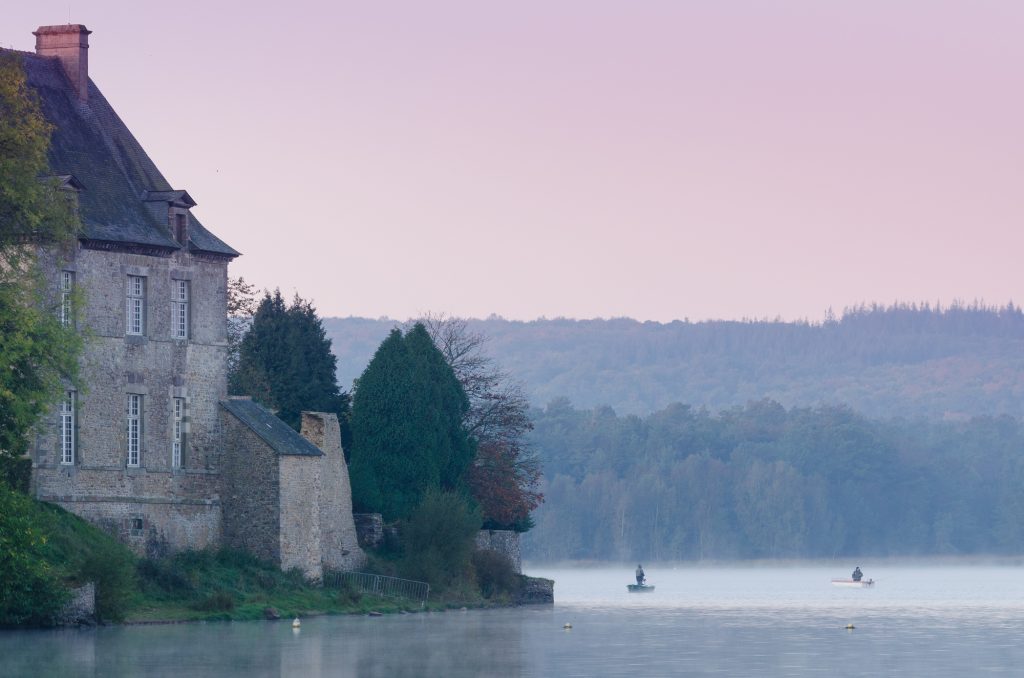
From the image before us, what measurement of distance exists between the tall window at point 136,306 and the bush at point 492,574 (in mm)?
14980

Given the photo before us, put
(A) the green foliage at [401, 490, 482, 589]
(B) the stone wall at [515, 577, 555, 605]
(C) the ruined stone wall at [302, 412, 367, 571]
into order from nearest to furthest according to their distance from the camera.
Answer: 1. (C) the ruined stone wall at [302, 412, 367, 571]
2. (A) the green foliage at [401, 490, 482, 589]
3. (B) the stone wall at [515, 577, 555, 605]

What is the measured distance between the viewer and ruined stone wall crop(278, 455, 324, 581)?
63219 mm

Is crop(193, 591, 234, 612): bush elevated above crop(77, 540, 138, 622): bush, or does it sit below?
below

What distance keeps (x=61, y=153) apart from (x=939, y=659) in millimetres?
31675

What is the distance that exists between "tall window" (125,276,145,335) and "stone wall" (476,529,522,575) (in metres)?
17.0

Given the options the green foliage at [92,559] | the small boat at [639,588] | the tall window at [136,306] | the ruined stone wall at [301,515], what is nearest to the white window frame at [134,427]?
the tall window at [136,306]

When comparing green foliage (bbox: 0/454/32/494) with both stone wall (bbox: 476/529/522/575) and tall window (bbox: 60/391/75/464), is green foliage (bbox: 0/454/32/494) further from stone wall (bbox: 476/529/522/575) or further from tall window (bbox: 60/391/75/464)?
stone wall (bbox: 476/529/522/575)

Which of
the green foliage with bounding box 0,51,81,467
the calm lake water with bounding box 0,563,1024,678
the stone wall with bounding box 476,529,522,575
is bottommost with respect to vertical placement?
the calm lake water with bounding box 0,563,1024,678

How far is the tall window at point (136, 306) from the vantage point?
206ft

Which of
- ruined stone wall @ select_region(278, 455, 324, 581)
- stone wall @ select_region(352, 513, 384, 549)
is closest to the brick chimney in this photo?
ruined stone wall @ select_region(278, 455, 324, 581)

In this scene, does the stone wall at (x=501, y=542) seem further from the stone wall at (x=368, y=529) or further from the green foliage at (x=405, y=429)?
the stone wall at (x=368, y=529)

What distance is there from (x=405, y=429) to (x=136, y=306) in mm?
12509

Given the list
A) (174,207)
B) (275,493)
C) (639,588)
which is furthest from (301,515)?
(639,588)

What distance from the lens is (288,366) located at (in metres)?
77.9
